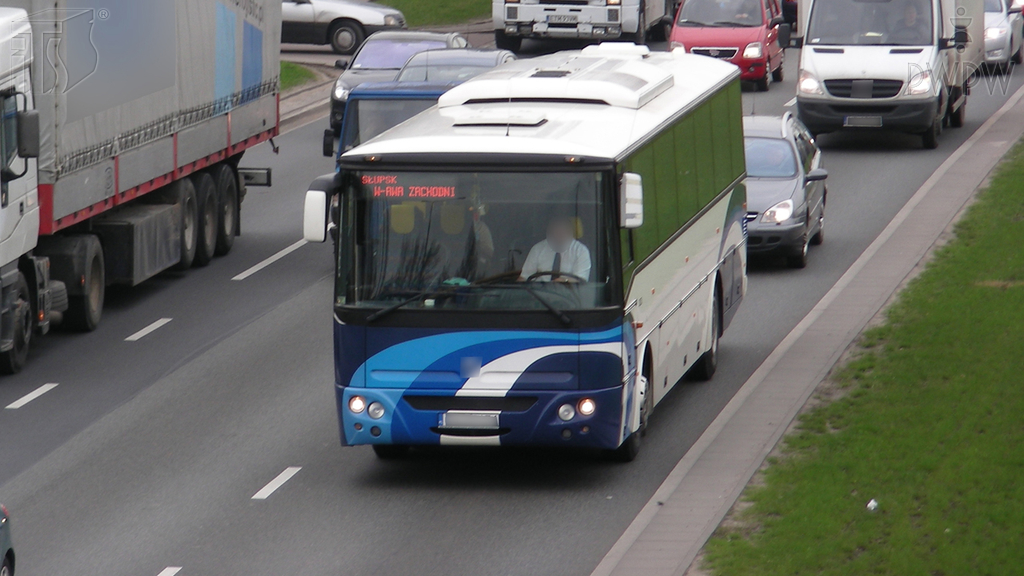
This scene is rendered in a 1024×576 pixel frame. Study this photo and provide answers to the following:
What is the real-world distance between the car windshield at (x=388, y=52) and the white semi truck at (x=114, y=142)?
6353mm

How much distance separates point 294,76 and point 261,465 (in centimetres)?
2493

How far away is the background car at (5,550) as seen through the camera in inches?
338

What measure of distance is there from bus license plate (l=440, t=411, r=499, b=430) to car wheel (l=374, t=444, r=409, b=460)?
49.1 inches

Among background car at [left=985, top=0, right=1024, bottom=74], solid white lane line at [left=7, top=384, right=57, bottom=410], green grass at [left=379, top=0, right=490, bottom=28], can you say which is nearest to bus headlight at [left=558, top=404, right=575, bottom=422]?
solid white lane line at [left=7, top=384, right=57, bottom=410]

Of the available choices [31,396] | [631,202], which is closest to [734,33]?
[31,396]

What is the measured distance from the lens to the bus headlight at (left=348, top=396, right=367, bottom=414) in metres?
11.5

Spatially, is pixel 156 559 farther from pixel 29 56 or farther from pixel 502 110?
pixel 29 56

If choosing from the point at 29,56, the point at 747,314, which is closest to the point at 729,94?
the point at 747,314

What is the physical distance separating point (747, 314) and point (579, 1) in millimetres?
22048

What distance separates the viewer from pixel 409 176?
11289mm

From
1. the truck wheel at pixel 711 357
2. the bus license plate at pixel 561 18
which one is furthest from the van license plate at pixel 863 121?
the truck wheel at pixel 711 357

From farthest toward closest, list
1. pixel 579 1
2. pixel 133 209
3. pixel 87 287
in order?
pixel 579 1 < pixel 133 209 < pixel 87 287

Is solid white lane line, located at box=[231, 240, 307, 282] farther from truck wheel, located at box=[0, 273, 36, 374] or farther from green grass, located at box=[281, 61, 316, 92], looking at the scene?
green grass, located at box=[281, 61, 316, 92]

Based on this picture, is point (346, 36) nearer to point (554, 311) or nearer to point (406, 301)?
point (406, 301)
